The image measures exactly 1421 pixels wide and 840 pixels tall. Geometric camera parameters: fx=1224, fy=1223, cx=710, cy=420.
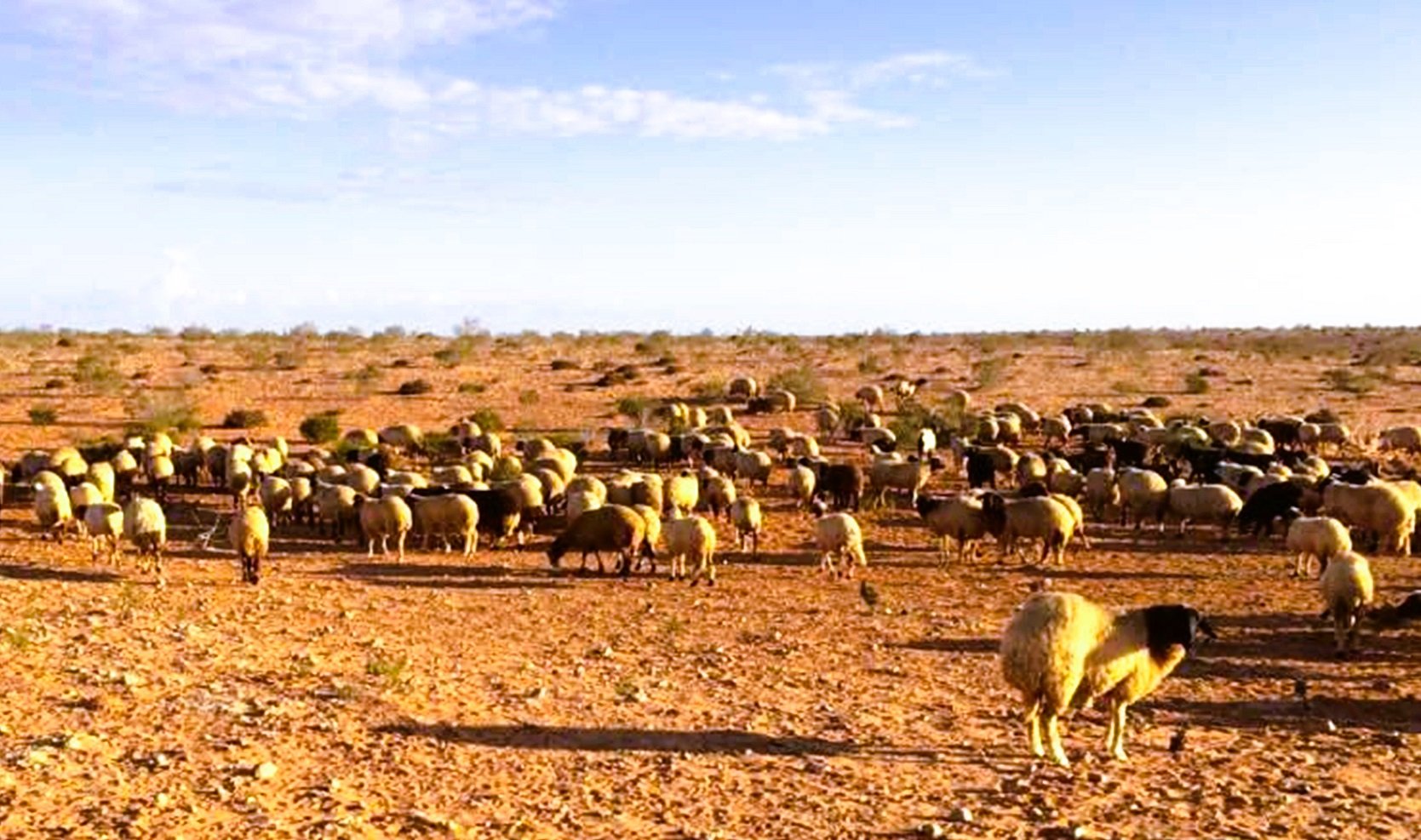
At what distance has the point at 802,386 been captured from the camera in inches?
1692

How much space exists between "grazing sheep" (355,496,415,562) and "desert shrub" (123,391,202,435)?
15696 millimetres

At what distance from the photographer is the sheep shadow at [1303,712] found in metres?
10.5

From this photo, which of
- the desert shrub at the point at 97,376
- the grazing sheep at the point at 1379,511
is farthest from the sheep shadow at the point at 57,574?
the desert shrub at the point at 97,376

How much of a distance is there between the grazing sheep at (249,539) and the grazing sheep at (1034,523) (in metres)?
10.4

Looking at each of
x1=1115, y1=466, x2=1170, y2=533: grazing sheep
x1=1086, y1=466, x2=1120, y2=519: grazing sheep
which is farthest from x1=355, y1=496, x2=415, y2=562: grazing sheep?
x1=1115, y1=466, x2=1170, y2=533: grazing sheep

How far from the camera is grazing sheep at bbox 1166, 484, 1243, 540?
815 inches

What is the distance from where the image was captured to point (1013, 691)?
11102mm

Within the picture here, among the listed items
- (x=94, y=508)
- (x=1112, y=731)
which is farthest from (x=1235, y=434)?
(x=94, y=508)

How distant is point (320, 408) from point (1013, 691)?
31.9 meters

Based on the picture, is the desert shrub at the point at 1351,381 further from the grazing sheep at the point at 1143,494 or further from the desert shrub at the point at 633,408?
the grazing sheep at the point at 1143,494

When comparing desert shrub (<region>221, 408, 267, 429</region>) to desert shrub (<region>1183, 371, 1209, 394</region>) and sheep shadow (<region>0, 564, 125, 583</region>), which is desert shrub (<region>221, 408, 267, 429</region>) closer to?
sheep shadow (<region>0, 564, 125, 583</region>)

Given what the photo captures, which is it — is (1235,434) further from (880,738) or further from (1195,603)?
(880,738)

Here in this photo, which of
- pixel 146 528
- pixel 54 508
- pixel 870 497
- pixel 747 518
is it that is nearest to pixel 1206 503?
pixel 870 497

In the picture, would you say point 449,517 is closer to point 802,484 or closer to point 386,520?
point 386,520
